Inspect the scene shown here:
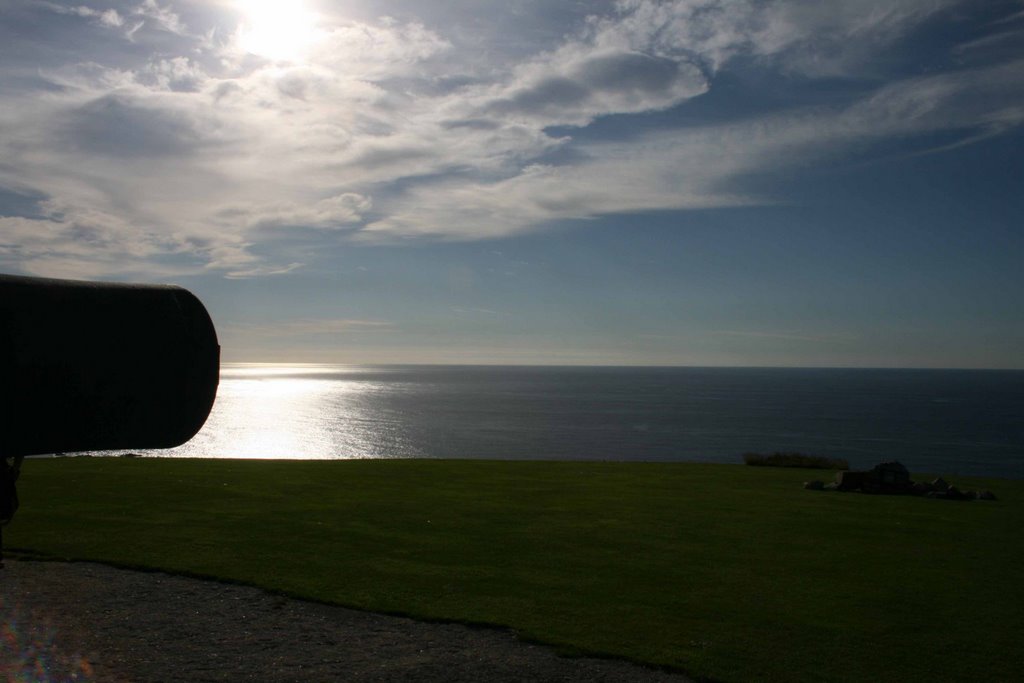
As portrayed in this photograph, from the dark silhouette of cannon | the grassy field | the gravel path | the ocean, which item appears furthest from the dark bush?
the ocean

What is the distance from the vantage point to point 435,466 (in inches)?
1021

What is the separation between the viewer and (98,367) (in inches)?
87.1

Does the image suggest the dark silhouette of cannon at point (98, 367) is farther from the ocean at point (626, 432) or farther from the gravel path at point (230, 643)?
the ocean at point (626, 432)

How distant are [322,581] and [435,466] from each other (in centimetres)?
1433

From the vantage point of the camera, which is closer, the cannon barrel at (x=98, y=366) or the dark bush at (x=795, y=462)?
the cannon barrel at (x=98, y=366)

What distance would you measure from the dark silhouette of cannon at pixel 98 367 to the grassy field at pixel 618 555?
7781 mm

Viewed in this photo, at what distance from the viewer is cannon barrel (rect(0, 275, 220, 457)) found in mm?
2062

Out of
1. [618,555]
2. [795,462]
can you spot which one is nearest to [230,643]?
[618,555]

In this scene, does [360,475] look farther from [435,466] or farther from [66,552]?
[66,552]

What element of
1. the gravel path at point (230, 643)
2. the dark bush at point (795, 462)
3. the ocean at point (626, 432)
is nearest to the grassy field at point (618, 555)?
the gravel path at point (230, 643)

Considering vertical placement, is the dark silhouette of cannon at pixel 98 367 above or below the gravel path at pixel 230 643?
above

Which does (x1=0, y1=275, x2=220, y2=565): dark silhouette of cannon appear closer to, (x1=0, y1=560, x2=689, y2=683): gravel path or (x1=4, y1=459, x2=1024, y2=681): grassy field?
(x1=0, y1=560, x2=689, y2=683): gravel path

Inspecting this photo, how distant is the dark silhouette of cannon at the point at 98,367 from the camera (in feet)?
6.77

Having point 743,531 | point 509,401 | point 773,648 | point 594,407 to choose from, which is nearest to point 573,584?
point 773,648
